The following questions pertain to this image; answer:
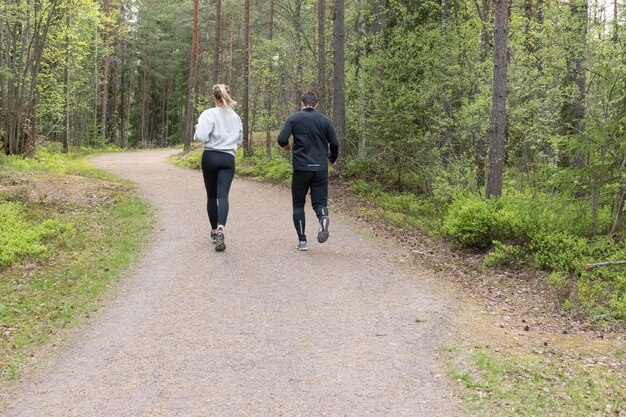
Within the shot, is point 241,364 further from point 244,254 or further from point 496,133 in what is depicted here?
point 496,133

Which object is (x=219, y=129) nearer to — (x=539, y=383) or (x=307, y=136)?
(x=307, y=136)

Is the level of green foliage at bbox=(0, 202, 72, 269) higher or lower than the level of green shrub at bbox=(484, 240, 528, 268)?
higher

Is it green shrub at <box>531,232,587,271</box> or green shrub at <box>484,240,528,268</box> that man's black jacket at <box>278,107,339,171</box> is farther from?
green shrub at <box>531,232,587,271</box>

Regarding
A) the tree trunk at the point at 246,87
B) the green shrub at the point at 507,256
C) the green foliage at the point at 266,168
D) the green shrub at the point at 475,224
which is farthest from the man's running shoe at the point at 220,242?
the tree trunk at the point at 246,87

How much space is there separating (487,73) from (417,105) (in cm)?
181

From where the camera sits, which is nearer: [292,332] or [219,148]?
[292,332]

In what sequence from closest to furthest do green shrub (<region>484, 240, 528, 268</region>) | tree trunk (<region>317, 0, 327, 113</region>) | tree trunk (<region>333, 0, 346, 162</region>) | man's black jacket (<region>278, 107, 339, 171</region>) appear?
man's black jacket (<region>278, 107, 339, 171</region>) → green shrub (<region>484, 240, 528, 268</region>) → tree trunk (<region>333, 0, 346, 162</region>) → tree trunk (<region>317, 0, 327, 113</region>)

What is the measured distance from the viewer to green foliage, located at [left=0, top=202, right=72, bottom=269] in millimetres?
7427

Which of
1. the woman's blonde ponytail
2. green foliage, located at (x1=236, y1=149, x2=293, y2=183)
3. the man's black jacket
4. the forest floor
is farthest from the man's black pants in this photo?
green foliage, located at (x1=236, y1=149, x2=293, y2=183)

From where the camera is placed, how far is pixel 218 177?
7.68m

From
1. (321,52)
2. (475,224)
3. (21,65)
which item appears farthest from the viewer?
(21,65)

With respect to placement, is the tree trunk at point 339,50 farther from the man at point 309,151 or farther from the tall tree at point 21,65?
the tall tree at point 21,65

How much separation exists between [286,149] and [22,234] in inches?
162

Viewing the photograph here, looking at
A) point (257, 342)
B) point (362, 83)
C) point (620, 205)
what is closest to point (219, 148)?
point (257, 342)
